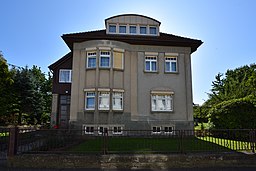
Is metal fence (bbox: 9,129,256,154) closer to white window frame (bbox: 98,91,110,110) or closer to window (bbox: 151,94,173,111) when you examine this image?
white window frame (bbox: 98,91,110,110)

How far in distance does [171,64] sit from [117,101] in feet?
19.3

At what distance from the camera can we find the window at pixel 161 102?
19.0 meters

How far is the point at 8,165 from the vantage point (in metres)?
9.20

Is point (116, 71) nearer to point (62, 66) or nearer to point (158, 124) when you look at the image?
point (158, 124)

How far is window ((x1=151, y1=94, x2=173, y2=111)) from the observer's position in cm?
1895

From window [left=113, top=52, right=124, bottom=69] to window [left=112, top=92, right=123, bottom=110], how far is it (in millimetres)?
2277

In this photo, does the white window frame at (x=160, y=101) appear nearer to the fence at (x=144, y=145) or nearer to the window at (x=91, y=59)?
the window at (x=91, y=59)

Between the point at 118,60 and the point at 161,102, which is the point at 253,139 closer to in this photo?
the point at 161,102

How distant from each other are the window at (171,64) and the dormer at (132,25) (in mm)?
2793

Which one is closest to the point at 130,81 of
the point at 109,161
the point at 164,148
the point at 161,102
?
the point at 161,102

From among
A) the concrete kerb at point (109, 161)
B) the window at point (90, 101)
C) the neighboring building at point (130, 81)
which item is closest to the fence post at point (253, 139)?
the concrete kerb at point (109, 161)

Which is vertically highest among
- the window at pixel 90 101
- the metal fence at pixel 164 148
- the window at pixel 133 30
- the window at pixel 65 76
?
the window at pixel 133 30

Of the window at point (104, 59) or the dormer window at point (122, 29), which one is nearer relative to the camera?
the window at point (104, 59)

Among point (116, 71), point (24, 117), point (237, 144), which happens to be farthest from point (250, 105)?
point (24, 117)
